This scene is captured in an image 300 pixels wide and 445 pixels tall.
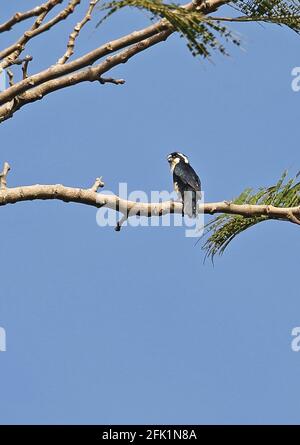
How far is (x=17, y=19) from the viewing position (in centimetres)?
275

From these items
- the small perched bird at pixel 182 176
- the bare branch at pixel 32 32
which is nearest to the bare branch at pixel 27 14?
the bare branch at pixel 32 32

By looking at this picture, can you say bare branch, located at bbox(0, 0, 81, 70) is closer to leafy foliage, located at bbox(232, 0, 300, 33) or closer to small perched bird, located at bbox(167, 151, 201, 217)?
leafy foliage, located at bbox(232, 0, 300, 33)

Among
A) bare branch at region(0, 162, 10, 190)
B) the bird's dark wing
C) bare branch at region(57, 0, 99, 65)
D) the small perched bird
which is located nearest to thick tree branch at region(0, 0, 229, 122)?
bare branch at region(57, 0, 99, 65)

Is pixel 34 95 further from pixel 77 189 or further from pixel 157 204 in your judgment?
pixel 157 204

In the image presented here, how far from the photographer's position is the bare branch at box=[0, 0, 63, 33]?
2.75 m

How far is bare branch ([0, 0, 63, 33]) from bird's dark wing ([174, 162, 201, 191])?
4.69 meters

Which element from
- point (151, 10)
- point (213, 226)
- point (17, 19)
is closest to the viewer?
point (151, 10)

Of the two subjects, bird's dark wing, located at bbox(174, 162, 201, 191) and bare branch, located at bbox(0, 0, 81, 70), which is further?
bird's dark wing, located at bbox(174, 162, 201, 191)

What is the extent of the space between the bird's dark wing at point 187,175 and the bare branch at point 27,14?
4687mm

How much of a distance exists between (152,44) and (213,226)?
1311 millimetres

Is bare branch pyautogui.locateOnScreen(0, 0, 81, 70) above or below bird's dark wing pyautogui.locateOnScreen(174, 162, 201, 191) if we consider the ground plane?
below

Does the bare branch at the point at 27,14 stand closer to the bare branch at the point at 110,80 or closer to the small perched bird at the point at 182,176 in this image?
the bare branch at the point at 110,80
